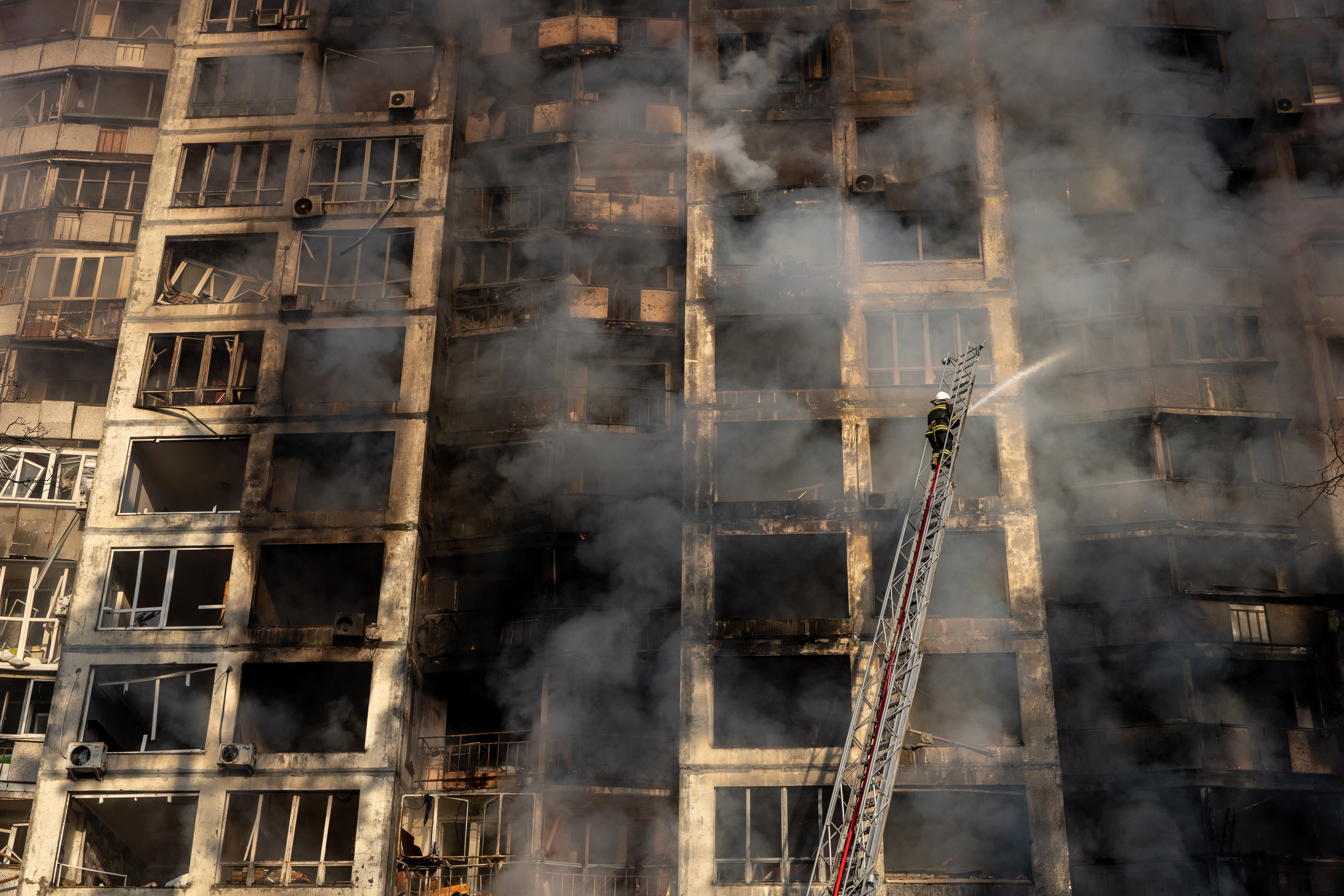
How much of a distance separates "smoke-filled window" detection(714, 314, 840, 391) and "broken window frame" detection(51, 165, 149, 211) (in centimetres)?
1476

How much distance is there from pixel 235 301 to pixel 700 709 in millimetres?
13049

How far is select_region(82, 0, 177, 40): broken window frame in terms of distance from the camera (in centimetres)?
3152

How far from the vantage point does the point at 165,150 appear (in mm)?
27328

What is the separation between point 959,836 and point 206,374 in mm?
16811

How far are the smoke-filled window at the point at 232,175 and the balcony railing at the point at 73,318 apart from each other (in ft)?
10.3

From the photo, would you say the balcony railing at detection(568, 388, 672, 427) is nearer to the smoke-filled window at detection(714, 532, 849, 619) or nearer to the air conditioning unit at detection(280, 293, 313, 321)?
the smoke-filled window at detection(714, 532, 849, 619)

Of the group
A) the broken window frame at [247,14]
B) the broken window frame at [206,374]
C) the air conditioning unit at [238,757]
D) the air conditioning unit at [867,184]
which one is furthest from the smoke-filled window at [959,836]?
the broken window frame at [247,14]

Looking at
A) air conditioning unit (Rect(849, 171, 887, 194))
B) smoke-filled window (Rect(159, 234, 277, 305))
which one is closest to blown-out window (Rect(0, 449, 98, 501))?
smoke-filled window (Rect(159, 234, 277, 305))

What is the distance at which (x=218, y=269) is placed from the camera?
2692 cm

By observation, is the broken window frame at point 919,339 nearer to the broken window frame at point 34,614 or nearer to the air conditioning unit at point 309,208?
the air conditioning unit at point 309,208

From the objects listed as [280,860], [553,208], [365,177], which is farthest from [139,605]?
[553,208]

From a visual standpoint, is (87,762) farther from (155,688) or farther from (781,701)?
(781,701)

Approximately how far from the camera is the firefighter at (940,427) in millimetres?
19109

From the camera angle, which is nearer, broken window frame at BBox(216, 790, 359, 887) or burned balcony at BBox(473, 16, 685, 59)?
broken window frame at BBox(216, 790, 359, 887)
